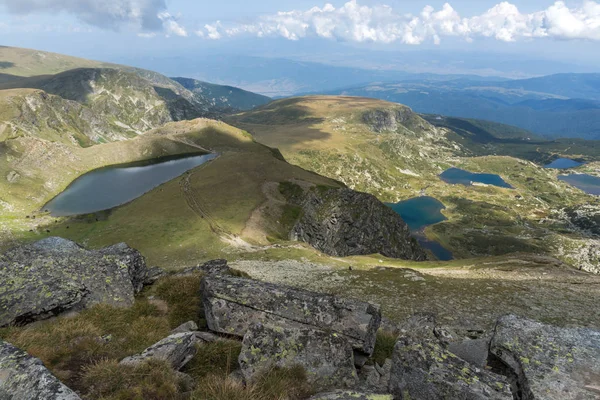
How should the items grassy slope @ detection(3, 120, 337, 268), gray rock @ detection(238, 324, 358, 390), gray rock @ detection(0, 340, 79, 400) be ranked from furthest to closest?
1. grassy slope @ detection(3, 120, 337, 268)
2. gray rock @ detection(238, 324, 358, 390)
3. gray rock @ detection(0, 340, 79, 400)

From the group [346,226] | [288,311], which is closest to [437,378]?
[288,311]

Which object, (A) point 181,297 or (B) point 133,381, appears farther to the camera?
(A) point 181,297

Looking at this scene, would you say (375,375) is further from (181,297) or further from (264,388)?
(181,297)

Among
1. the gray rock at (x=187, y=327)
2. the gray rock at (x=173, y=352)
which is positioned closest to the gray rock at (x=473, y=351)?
the gray rock at (x=173, y=352)

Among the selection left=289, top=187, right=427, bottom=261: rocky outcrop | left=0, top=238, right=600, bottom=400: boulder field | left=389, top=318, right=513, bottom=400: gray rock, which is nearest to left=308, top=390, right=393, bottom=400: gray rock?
left=0, top=238, right=600, bottom=400: boulder field

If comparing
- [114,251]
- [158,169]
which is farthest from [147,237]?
[158,169]

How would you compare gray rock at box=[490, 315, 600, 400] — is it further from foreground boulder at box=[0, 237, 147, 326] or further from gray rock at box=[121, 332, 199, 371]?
foreground boulder at box=[0, 237, 147, 326]
